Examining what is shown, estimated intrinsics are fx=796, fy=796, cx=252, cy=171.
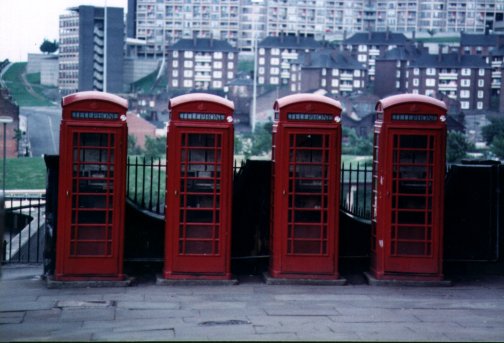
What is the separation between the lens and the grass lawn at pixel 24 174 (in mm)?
45500

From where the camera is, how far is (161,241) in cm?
1010

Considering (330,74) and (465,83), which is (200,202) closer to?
(465,83)

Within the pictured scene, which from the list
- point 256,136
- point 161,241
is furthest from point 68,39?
point 161,241

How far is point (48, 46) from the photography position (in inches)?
2901

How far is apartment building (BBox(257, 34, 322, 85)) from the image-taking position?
296 ft

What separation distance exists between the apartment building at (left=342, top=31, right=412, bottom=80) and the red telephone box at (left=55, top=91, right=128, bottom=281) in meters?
78.1

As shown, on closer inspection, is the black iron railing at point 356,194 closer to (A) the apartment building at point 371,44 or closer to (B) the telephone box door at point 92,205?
(B) the telephone box door at point 92,205

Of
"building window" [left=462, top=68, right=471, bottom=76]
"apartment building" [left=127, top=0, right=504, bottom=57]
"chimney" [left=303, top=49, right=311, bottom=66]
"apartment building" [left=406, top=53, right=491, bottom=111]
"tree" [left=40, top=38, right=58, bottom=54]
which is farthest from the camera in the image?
"apartment building" [left=127, top=0, right=504, bottom=57]

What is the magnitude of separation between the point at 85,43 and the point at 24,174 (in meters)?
19.1

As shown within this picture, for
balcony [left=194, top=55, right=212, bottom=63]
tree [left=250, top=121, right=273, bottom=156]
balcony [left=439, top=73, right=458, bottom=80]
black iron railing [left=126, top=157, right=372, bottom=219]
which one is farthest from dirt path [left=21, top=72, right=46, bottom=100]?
balcony [left=439, top=73, right=458, bottom=80]

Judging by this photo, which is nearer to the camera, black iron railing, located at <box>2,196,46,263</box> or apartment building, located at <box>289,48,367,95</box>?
black iron railing, located at <box>2,196,46,263</box>

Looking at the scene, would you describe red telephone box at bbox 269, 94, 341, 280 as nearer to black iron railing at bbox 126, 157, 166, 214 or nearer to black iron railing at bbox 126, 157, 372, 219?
black iron railing at bbox 126, 157, 372, 219

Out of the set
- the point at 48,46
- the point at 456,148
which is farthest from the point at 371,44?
the point at 456,148

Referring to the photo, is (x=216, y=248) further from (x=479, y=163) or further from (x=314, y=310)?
(x=479, y=163)
